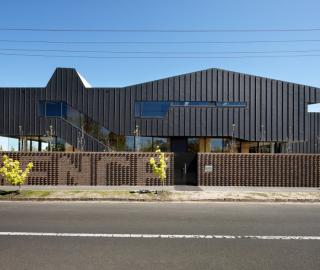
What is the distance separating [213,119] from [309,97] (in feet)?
23.4

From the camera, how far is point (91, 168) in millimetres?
17938

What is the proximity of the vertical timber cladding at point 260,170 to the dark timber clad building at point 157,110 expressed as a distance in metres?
9.55

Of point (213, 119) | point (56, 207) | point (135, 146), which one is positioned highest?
point (213, 119)

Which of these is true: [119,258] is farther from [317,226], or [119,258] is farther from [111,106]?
[111,106]

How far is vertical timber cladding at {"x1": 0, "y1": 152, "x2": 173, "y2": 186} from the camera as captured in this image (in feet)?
58.3

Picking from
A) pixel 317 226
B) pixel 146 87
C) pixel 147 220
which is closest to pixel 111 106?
pixel 146 87

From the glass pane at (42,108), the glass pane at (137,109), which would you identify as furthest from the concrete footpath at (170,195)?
the glass pane at (42,108)

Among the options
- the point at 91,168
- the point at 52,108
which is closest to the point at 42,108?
the point at 52,108

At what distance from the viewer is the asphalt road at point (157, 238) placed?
19.9ft

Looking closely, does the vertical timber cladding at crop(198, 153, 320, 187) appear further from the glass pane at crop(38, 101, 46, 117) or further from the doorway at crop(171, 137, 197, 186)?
the glass pane at crop(38, 101, 46, 117)

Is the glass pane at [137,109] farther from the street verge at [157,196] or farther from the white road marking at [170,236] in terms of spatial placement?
the white road marking at [170,236]

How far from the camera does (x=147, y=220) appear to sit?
32.2 ft

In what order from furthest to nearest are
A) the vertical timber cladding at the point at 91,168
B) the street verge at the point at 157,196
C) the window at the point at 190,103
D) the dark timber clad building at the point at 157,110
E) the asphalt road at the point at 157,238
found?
the window at the point at 190,103
the dark timber clad building at the point at 157,110
the vertical timber cladding at the point at 91,168
the street verge at the point at 157,196
the asphalt road at the point at 157,238

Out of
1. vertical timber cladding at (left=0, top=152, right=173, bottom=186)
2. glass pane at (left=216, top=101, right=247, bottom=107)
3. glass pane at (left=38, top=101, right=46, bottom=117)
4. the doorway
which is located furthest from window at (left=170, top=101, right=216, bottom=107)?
vertical timber cladding at (left=0, top=152, right=173, bottom=186)
